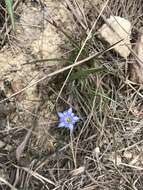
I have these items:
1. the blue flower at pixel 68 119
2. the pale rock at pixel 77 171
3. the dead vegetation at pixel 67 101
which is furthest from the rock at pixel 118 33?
the pale rock at pixel 77 171

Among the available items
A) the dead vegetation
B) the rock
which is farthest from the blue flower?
the rock

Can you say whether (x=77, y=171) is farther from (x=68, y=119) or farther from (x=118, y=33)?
(x=118, y=33)

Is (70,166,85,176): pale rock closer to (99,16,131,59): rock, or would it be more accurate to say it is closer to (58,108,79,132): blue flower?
(58,108,79,132): blue flower

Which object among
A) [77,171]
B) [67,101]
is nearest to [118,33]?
[67,101]

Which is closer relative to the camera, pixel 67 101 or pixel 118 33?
pixel 67 101

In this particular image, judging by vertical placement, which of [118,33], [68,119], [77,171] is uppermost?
[118,33]

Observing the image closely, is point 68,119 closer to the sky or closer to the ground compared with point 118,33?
closer to the ground

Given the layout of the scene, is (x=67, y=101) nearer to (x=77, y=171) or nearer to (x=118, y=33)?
(x=77, y=171)
